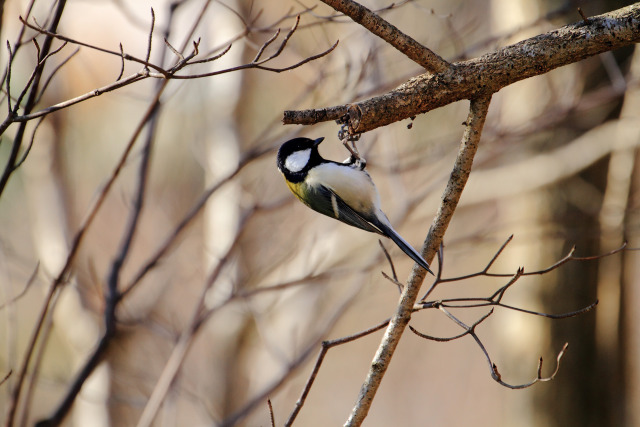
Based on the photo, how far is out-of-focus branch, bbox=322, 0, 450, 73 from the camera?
134 centimetres

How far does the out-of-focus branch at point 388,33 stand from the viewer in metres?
1.34

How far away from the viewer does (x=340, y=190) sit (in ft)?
7.61

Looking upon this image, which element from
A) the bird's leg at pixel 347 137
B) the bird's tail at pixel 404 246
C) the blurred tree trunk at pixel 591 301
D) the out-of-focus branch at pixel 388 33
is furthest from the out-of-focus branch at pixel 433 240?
the blurred tree trunk at pixel 591 301

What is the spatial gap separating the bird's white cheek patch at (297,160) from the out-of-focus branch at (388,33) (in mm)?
873

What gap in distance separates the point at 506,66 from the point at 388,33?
1.06 ft

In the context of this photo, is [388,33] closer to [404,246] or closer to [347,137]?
[347,137]

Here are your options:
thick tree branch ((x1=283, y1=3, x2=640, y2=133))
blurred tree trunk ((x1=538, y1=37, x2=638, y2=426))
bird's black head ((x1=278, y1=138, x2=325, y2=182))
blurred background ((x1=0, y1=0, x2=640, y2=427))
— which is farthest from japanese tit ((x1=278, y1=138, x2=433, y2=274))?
blurred tree trunk ((x1=538, y1=37, x2=638, y2=426))

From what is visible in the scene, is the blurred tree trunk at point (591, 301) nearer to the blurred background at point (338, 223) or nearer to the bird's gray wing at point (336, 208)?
the blurred background at point (338, 223)

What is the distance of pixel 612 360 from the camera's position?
13.8 feet

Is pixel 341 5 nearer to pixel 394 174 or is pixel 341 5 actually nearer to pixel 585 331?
pixel 394 174

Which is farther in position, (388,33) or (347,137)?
(347,137)

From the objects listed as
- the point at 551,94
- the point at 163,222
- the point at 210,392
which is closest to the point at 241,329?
the point at 210,392

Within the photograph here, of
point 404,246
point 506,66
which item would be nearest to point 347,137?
point 506,66

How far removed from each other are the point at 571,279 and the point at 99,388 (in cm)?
375
